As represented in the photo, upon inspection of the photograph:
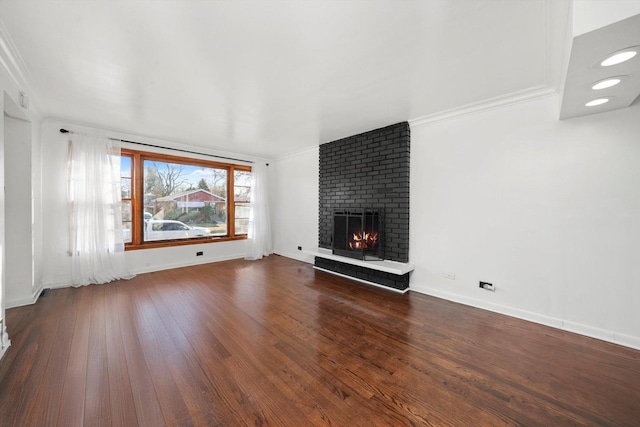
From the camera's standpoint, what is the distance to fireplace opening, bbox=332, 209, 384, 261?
3.86m

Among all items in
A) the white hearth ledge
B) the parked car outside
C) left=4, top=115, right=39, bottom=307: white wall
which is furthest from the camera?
the parked car outside

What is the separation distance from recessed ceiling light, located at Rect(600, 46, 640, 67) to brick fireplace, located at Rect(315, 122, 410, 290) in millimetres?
2108

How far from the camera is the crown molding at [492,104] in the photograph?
8.18 feet

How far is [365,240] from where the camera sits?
12.9 ft

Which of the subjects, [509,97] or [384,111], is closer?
[509,97]

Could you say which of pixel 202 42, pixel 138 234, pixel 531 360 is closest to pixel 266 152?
pixel 138 234

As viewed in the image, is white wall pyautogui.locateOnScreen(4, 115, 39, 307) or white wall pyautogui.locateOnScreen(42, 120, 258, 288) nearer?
white wall pyautogui.locateOnScreen(4, 115, 39, 307)

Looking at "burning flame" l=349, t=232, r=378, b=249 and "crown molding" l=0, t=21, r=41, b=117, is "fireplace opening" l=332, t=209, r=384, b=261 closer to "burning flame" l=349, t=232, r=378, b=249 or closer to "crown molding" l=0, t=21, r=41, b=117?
"burning flame" l=349, t=232, r=378, b=249

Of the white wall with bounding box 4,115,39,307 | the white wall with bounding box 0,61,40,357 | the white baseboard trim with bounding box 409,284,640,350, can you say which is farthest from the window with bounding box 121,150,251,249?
the white baseboard trim with bounding box 409,284,640,350

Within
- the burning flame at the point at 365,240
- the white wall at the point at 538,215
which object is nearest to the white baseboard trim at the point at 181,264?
the burning flame at the point at 365,240

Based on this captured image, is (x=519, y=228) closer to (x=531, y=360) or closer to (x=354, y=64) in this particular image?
(x=531, y=360)

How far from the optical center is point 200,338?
2.24 m

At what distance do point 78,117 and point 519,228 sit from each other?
605 centimetres

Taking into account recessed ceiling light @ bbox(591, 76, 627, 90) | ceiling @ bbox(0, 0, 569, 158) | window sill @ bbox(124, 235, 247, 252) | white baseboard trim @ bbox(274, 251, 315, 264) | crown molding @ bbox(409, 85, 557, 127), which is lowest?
white baseboard trim @ bbox(274, 251, 315, 264)
